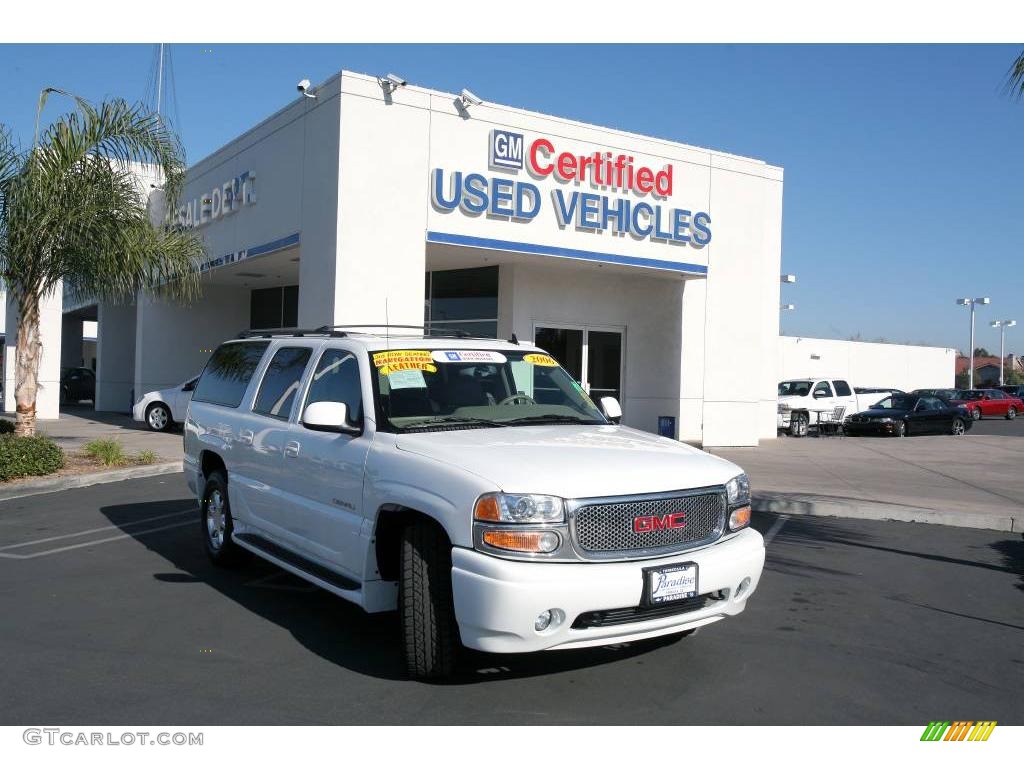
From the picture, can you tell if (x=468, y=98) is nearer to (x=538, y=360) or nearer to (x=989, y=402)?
(x=538, y=360)

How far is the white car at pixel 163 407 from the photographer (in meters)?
21.3

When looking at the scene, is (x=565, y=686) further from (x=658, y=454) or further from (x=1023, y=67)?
(x=1023, y=67)

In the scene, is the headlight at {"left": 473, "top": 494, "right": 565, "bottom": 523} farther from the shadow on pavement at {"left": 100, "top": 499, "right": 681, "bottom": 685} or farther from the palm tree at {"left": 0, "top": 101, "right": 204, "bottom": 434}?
the palm tree at {"left": 0, "top": 101, "right": 204, "bottom": 434}

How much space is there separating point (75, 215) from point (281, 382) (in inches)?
338

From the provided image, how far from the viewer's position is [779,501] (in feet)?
37.7

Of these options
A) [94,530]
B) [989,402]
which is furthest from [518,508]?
[989,402]

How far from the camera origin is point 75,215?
545 inches

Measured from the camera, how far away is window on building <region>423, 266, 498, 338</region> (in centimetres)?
2006

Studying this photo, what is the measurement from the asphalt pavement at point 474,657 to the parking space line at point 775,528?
109 centimetres

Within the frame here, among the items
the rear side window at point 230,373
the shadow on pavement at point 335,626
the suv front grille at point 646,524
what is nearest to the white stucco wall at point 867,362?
the rear side window at point 230,373

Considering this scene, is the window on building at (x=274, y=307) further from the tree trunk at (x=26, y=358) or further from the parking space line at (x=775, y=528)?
the parking space line at (x=775, y=528)

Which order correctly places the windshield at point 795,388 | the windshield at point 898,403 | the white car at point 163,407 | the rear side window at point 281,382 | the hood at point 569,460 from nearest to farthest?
1. the hood at point 569,460
2. the rear side window at point 281,382
3. the white car at point 163,407
4. the windshield at point 795,388
5. the windshield at point 898,403

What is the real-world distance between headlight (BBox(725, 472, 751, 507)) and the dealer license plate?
0.61 metres

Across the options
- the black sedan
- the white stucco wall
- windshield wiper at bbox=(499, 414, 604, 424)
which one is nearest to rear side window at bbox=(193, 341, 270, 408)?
windshield wiper at bbox=(499, 414, 604, 424)
